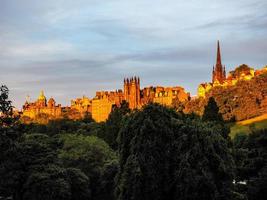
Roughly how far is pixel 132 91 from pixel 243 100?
8740 cm

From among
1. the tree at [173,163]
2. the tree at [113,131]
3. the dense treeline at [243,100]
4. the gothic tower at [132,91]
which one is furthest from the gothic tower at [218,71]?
the tree at [173,163]

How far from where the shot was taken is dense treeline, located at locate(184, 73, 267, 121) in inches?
4049


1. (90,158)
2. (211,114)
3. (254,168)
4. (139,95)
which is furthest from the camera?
(139,95)

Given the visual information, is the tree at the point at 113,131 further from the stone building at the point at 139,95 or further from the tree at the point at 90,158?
the stone building at the point at 139,95

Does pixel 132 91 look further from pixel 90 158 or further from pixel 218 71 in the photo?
pixel 90 158

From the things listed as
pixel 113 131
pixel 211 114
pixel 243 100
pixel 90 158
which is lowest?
pixel 90 158

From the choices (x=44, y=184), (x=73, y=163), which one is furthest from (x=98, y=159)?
(x=44, y=184)

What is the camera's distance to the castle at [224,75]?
142 m

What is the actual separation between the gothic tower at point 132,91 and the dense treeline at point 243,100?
72.8 m

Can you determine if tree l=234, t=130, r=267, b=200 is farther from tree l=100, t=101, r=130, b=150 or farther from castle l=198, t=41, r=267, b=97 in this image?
castle l=198, t=41, r=267, b=97

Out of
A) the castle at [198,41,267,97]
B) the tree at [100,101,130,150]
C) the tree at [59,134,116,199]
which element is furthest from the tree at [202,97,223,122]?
the castle at [198,41,267,97]

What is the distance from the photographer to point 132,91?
191m

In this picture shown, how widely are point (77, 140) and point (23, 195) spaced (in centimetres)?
1855

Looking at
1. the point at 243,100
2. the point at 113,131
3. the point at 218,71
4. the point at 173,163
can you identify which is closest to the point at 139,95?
the point at 218,71
